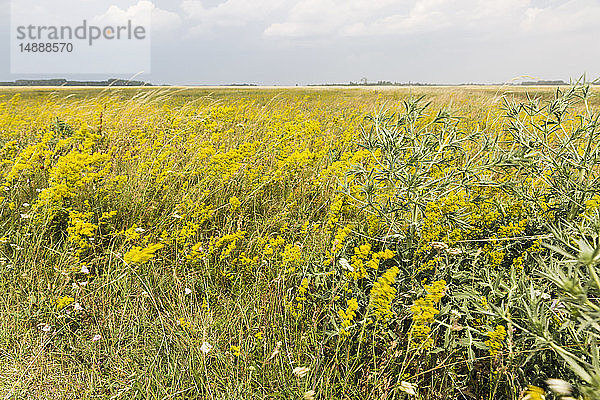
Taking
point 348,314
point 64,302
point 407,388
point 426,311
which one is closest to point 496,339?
point 426,311

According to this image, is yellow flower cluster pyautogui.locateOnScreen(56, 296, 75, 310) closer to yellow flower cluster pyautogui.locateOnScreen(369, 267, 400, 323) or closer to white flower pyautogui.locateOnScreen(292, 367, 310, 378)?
white flower pyautogui.locateOnScreen(292, 367, 310, 378)

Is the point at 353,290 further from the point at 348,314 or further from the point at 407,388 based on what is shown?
the point at 407,388

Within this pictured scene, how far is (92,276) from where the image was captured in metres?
2.24

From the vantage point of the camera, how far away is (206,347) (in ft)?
5.30

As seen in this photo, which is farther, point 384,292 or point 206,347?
point 206,347

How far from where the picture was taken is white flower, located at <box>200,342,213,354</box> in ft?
5.19

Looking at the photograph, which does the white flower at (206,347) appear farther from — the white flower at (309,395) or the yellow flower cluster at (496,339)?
the yellow flower cluster at (496,339)

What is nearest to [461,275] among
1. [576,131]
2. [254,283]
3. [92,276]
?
[576,131]

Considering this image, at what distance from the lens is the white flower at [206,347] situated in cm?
158

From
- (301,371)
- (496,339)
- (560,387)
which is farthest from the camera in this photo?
(301,371)

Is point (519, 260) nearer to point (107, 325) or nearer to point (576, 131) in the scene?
point (576, 131)

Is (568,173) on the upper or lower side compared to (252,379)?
upper

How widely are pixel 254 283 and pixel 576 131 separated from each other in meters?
1.66

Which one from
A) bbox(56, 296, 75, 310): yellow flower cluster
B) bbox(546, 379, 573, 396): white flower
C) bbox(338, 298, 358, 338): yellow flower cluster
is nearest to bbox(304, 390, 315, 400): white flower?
bbox(338, 298, 358, 338): yellow flower cluster
